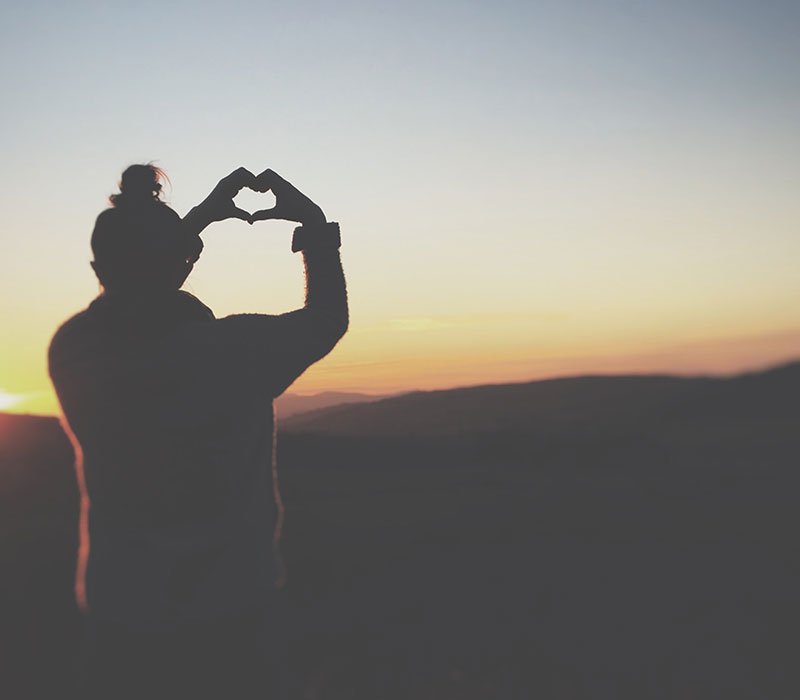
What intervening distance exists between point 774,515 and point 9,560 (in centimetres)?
888

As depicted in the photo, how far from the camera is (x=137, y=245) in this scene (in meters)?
1.43

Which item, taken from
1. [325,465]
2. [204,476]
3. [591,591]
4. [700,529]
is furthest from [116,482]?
[325,465]

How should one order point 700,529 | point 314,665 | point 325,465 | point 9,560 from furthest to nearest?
point 325,465 < point 700,529 < point 9,560 < point 314,665

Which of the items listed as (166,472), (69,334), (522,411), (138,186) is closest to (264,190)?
(138,186)

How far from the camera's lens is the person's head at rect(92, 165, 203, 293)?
4.72 ft

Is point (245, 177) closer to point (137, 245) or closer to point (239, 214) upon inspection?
point (239, 214)

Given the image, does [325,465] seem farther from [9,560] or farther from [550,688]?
[550,688]

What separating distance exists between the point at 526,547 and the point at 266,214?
7.05 m

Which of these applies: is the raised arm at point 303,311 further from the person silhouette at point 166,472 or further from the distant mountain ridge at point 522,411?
the distant mountain ridge at point 522,411

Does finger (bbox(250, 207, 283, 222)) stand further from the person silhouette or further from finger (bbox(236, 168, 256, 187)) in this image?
the person silhouette

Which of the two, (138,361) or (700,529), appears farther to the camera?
(700,529)

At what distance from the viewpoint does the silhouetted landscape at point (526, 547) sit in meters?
5.36

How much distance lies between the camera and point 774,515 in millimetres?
8719

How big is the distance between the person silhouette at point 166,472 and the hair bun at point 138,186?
1 centimetres
